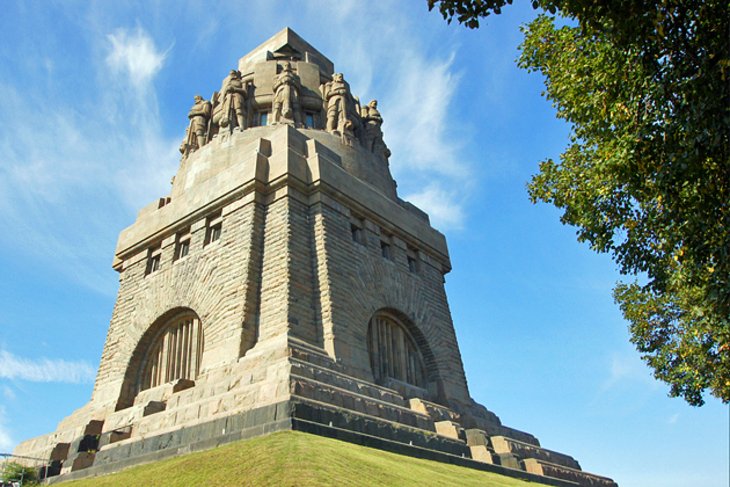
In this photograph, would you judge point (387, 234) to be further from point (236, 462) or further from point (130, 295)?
point (236, 462)

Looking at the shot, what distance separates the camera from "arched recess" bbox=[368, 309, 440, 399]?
18.8 meters

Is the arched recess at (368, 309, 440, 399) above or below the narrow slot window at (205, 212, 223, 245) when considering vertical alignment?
below

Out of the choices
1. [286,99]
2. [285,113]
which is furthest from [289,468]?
[286,99]

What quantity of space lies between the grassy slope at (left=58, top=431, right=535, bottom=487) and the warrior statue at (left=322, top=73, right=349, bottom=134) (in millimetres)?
15140

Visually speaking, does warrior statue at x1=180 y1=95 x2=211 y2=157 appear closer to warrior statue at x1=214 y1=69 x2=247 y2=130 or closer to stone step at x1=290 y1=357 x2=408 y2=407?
warrior statue at x1=214 y1=69 x2=247 y2=130

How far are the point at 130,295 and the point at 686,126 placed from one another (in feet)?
61.3

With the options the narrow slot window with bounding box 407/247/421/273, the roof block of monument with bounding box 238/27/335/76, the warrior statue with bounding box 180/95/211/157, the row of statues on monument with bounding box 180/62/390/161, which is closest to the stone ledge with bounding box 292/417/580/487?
the narrow slot window with bounding box 407/247/421/273

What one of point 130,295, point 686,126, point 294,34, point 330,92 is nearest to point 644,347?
point 686,126

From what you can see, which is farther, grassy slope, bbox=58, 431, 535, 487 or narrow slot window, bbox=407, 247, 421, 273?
narrow slot window, bbox=407, 247, 421, 273

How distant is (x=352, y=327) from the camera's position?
1752cm

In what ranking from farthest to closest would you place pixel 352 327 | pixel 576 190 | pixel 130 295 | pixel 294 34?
pixel 294 34 → pixel 130 295 → pixel 352 327 → pixel 576 190

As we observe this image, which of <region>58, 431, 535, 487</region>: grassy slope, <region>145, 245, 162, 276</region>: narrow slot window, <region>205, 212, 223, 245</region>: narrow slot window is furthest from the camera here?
<region>145, 245, 162, 276</region>: narrow slot window

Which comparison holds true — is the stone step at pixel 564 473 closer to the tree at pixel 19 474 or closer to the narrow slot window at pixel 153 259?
the tree at pixel 19 474

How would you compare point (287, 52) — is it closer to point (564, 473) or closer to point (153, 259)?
point (153, 259)
